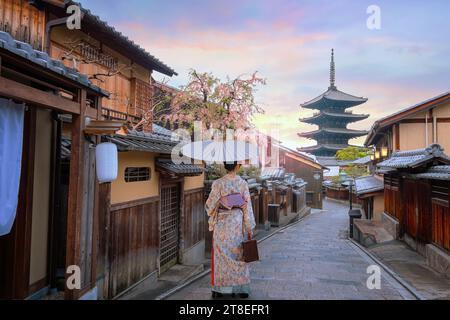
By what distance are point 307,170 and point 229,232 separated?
37.8m

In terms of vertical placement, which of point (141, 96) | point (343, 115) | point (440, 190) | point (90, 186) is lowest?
point (440, 190)

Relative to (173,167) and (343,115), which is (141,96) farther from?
(343,115)

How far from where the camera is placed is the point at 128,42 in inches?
448

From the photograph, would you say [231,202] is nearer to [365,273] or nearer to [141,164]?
[141,164]

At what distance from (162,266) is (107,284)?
2.76 metres

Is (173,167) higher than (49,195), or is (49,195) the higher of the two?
(173,167)

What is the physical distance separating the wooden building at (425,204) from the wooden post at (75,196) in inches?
315

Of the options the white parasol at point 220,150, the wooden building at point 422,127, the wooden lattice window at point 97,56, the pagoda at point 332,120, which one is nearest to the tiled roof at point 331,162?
the pagoda at point 332,120

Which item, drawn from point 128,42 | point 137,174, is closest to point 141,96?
point 128,42

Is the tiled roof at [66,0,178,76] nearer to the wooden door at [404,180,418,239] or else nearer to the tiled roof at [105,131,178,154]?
the tiled roof at [105,131,178,154]

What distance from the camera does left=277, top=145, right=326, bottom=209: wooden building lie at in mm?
41219

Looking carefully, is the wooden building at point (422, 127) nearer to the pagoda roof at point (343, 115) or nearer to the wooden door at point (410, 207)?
the wooden door at point (410, 207)
